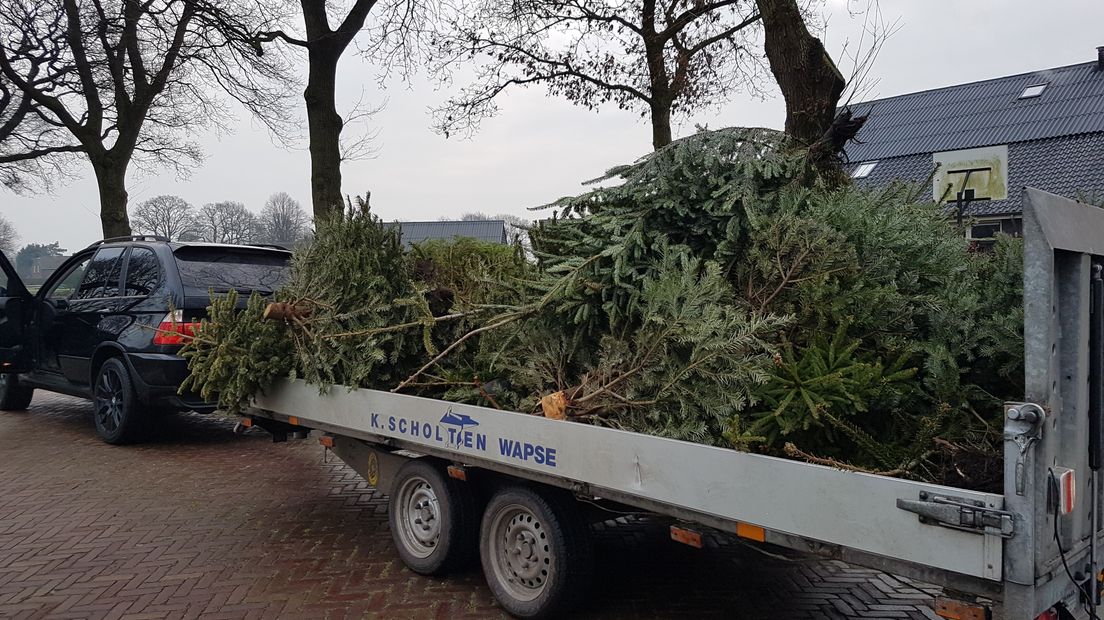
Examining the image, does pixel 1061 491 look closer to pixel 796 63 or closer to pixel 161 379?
pixel 796 63

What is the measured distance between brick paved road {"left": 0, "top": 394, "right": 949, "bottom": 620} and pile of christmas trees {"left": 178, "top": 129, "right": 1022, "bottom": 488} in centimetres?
107

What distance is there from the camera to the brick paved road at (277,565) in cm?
440

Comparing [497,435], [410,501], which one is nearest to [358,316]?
[410,501]

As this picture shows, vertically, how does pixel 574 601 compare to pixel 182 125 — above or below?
below

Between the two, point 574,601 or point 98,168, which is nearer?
point 574,601

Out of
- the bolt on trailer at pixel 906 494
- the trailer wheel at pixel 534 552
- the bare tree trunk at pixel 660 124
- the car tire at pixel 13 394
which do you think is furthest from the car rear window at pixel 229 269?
the bare tree trunk at pixel 660 124

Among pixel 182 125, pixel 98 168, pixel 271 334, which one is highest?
pixel 182 125

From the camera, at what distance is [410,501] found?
16.2 ft

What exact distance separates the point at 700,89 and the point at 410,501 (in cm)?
1257

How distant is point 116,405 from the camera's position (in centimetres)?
827

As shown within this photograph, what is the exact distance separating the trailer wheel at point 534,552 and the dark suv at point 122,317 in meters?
4.23

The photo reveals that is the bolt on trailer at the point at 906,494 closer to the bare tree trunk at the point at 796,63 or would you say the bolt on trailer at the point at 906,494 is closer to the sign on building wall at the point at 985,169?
the bare tree trunk at the point at 796,63

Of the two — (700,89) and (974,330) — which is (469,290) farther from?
(700,89)

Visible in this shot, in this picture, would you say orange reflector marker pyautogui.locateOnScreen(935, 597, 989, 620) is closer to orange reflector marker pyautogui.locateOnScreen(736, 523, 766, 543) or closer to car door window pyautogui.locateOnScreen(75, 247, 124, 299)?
orange reflector marker pyautogui.locateOnScreen(736, 523, 766, 543)
